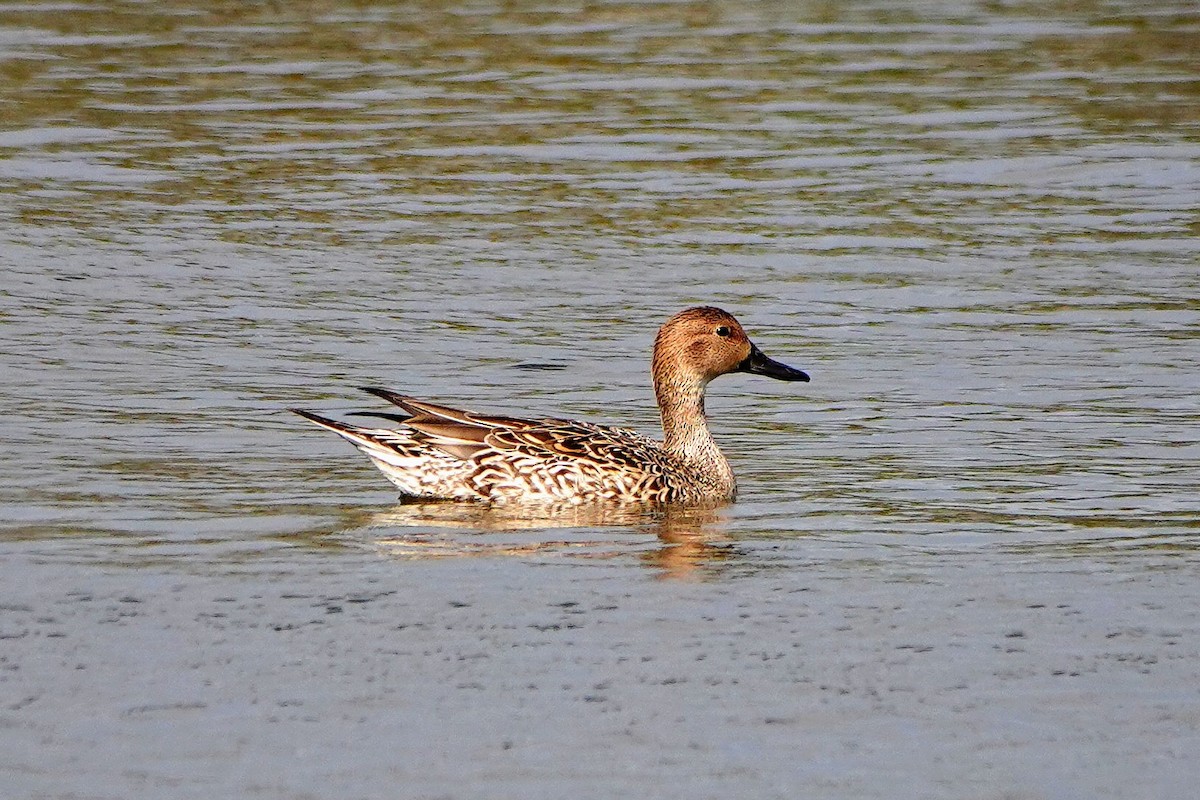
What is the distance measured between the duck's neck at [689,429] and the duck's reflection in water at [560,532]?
0.27 meters

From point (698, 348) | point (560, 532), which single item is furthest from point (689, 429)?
point (560, 532)

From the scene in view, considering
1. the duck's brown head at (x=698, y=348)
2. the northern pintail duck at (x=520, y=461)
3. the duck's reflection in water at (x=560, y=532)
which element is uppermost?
the duck's brown head at (x=698, y=348)

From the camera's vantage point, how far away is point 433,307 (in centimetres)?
1496

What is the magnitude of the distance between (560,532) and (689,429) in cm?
146

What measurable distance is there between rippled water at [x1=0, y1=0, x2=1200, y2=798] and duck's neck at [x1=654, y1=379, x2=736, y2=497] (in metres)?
0.24

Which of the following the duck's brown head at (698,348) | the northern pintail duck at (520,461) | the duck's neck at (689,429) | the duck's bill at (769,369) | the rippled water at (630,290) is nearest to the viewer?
the rippled water at (630,290)

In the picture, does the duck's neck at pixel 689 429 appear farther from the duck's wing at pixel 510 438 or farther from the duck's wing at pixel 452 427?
the duck's wing at pixel 452 427

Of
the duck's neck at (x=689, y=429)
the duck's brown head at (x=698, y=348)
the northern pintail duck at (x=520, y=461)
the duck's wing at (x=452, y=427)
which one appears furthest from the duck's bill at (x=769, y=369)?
the duck's wing at (x=452, y=427)

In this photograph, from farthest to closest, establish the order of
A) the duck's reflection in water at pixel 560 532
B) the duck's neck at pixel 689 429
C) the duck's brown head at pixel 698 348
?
the duck's brown head at pixel 698 348 → the duck's neck at pixel 689 429 → the duck's reflection in water at pixel 560 532

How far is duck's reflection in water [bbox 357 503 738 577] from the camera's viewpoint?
9500 millimetres

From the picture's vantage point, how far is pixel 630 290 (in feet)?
50.9

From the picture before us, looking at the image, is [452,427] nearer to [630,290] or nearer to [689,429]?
[689,429]

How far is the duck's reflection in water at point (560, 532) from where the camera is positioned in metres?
9.50

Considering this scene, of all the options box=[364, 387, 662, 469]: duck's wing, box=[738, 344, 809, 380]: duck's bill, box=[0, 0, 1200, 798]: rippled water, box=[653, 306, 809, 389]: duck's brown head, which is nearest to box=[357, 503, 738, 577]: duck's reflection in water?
box=[0, 0, 1200, 798]: rippled water
